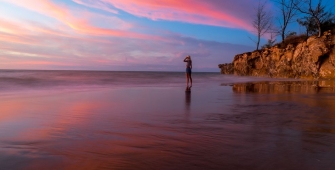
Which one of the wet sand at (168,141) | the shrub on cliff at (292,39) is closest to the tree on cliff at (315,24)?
the shrub on cliff at (292,39)

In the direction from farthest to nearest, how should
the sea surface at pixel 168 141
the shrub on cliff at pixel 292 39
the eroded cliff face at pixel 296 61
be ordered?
1. the shrub on cliff at pixel 292 39
2. the eroded cliff face at pixel 296 61
3. the sea surface at pixel 168 141

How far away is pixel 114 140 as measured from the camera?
12.4ft

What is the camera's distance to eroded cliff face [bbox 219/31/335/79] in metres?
23.3

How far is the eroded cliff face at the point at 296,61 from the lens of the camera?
23.3 metres

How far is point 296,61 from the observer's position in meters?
27.4

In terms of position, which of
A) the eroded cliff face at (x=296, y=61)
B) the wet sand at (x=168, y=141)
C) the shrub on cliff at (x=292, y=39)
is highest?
the shrub on cliff at (x=292, y=39)

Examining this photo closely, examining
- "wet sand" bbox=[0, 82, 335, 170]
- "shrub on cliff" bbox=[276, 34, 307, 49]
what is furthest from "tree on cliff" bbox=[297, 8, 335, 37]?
"wet sand" bbox=[0, 82, 335, 170]

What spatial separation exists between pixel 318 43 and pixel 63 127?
85.2 ft

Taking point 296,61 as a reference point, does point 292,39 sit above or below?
above

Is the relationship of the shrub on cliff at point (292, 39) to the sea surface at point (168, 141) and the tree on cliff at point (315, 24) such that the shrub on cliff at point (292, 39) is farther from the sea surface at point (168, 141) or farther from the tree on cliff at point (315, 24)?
the sea surface at point (168, 141)

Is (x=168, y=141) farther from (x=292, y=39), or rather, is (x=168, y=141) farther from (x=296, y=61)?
(x=292, y=39)

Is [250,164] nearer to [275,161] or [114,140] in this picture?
[275,161]

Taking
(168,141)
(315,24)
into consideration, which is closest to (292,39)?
(315,24)

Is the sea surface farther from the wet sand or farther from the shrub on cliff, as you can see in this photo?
the shrub on cliff
